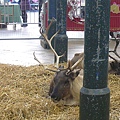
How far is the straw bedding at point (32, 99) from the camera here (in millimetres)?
3668

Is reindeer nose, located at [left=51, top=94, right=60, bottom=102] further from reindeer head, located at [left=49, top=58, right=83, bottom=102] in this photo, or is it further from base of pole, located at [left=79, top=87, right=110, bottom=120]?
base of pole, located at [left=79, top=87, right=110, bottom=120]

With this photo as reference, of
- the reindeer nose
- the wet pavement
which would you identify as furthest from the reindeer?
the wet pavement

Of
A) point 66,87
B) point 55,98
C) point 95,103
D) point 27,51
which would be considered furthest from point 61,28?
point 95,103

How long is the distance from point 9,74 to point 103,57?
281 cm

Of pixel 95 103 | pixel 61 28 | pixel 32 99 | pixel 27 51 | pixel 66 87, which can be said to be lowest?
pixel 27 51

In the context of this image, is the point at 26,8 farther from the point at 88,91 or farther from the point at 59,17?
the point at 88,91

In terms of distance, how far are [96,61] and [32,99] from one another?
4.53 feet

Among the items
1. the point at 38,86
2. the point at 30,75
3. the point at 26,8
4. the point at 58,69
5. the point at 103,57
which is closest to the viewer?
the point at 103,57

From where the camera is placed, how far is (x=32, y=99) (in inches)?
163

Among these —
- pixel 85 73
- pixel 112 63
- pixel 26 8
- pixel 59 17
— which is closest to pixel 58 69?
pixel 85 73

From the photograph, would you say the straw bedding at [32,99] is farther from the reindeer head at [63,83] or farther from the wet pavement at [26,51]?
the wet pavement at [26,51]

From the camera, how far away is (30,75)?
5.49 m

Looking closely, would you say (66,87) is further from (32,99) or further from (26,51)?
(26,51)

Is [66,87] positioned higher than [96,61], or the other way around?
[96,61]
